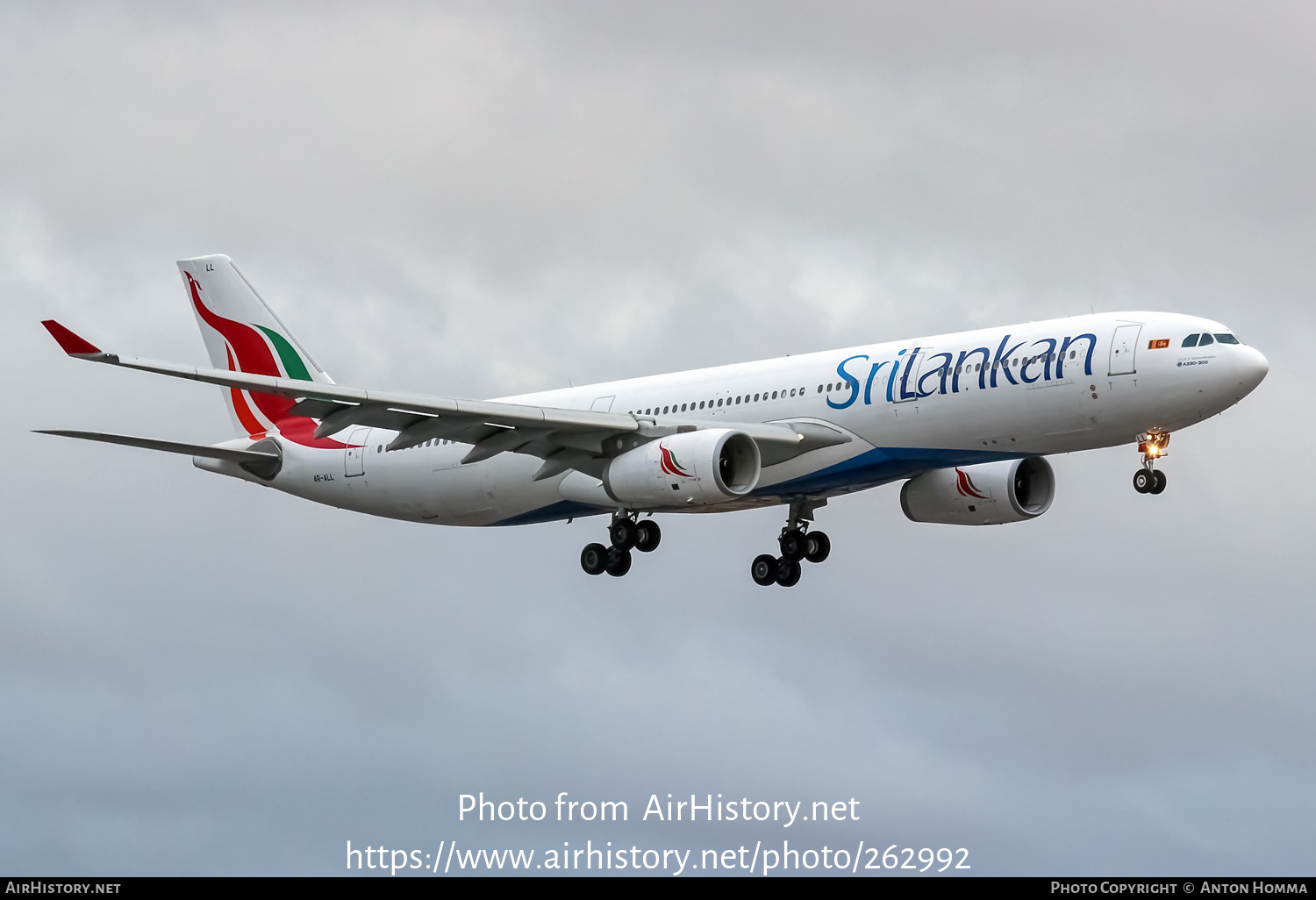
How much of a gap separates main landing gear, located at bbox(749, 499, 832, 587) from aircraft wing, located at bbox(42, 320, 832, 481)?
5.23 meters

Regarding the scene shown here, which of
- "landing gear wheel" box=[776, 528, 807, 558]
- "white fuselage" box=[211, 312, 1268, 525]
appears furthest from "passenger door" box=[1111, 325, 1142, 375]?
"landing gear wheel" box=[776, 528, 807, 558]

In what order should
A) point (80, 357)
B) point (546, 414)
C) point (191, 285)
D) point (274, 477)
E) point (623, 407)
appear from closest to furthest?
point (80, 357) < point (546, 414) < point (623, 407) < point (274, 477) < point (191, 285)

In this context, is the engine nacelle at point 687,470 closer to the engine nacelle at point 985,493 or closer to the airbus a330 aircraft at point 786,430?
the airbus a330 aircraft at point 786,430

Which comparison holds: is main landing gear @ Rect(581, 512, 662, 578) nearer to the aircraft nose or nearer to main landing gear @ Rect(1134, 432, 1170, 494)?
main landing gear @ Rect(1134, 432, 1170, 494)

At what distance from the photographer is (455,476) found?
50.2 meters

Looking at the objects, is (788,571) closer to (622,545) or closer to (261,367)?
(622,545)

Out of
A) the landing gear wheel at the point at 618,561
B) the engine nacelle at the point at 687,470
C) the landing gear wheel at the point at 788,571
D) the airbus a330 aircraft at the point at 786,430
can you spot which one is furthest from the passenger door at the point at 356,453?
the landing gear wheel at the point at 788,571

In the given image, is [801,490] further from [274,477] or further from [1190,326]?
[274,477]

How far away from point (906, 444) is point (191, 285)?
82.2 feet

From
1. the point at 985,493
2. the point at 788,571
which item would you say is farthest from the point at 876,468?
the point at 788,571

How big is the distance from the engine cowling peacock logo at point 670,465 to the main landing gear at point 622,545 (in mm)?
4758

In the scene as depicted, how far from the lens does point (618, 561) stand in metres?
47.8

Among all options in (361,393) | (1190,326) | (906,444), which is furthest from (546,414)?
(1190,326)

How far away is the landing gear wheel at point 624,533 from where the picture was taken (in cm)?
4728
